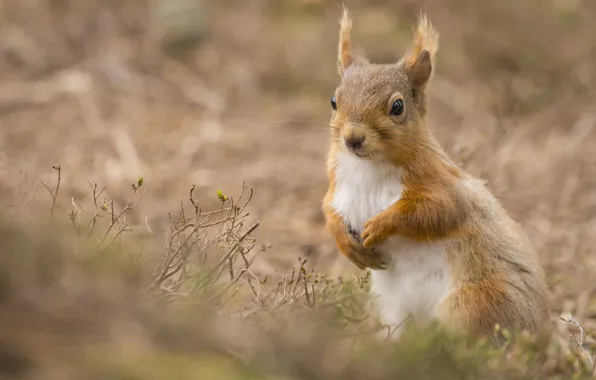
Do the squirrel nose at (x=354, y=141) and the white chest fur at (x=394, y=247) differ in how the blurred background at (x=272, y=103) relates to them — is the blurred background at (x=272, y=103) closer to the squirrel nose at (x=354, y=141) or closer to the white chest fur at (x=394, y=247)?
the white chest fur at (x=394, y=247)

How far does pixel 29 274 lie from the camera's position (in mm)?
2029

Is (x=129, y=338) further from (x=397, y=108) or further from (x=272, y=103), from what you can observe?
(x=272, y=103)

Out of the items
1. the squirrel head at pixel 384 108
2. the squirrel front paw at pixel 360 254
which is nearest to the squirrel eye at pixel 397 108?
the squirrel head at pixel 384 108

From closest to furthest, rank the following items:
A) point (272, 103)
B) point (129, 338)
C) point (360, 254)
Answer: point (129, 338) → point (360, 254) → point (272, 103)

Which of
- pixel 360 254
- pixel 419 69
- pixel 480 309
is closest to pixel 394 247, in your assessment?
pixel 360 254

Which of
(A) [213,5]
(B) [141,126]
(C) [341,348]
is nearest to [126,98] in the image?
(B) [141,126]

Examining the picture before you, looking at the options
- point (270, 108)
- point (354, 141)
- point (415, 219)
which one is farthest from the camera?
point (270, 108)

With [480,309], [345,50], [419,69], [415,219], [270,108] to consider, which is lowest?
[480,309]

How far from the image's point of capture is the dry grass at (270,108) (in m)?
6.09

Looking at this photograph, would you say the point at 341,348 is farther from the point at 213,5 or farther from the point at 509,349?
the point at 213,5

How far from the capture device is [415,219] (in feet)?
12.0

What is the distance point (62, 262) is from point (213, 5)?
862 cm

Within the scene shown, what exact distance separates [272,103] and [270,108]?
119 mm

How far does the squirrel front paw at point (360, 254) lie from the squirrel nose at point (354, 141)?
483mm
